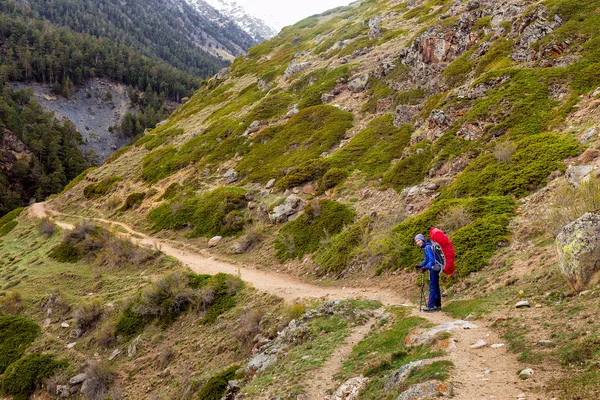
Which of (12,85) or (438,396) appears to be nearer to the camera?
(438,396)

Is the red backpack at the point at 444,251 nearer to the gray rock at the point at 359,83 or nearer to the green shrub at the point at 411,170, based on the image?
the green shrub at the point at 411,170

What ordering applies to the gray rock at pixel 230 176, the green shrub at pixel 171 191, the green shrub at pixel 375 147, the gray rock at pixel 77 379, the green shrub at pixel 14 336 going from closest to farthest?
the gray rock at pixel 77 379
the green shrub at pixel 14 336
the green shrub at pixel 375 147
the gray rock at pixel 230 176
the green shrub at pixel 171 191

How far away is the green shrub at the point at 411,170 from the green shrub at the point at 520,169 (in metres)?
3.72

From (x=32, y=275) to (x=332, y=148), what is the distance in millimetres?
28575

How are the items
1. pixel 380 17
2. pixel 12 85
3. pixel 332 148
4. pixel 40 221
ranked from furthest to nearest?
pixel 12 85, pixel 380 17, pixel 40 221, pixel 332 148

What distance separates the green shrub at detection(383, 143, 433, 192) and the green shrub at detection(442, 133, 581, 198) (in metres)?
3.72

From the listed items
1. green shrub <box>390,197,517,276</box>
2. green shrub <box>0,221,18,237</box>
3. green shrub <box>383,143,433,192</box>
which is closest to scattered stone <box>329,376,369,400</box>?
green shrub <box>390,197,517,276</box>

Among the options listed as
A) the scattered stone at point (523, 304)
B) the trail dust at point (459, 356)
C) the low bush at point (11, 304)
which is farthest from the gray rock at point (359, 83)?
the low bush at point (11, 304)

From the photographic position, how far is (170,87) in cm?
16475

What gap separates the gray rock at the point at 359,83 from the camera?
133 ft

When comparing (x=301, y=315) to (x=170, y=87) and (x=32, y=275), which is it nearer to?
(x=32, y=275)

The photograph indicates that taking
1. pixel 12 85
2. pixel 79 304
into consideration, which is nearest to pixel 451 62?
pixel 79 304

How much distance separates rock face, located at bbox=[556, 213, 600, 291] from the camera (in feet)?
26.5

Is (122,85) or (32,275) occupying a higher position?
(122,85)
